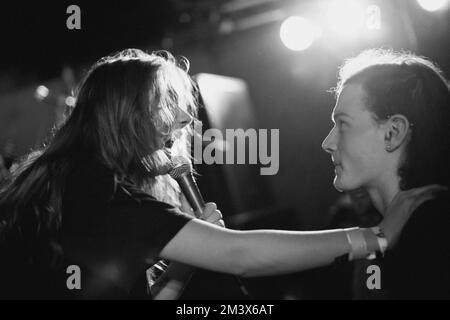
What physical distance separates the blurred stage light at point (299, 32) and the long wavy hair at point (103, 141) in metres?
2.61

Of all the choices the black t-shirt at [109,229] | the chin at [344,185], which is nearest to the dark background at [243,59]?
the black t-shirt at [109,229]

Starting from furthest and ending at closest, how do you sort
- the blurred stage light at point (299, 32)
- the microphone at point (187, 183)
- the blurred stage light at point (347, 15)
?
the blurred stage light at point (299, 32), the blurred stage light at point (347, 15), the microphone at point (187, 183)

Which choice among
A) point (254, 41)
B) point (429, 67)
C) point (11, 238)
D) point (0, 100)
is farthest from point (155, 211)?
point (254, 41)

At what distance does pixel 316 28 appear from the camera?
425 cm

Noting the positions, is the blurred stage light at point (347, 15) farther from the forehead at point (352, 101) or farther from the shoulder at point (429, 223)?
the shoulder at point (429, 223)

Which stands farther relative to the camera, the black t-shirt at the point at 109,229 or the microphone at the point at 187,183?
the microphone at the point at 187,183

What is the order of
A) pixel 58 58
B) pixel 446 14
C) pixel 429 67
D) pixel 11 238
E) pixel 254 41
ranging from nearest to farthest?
pixel 11 238 < pixel 429 67 < pixel 446 14 < pixel 58 58 < pixel 254 41

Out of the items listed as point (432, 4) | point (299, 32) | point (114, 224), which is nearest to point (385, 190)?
point (114, 224)

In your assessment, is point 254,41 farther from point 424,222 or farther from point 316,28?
point 424,222

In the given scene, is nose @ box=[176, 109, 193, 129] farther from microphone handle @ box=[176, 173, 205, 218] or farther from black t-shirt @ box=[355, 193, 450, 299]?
black t-shirt @ box=[355, 193, 450, 299]

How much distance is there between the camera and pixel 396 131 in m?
1.52

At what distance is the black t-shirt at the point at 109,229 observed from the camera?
4.20 feet

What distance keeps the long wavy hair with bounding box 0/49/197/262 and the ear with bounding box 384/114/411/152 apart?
2.26 feet
